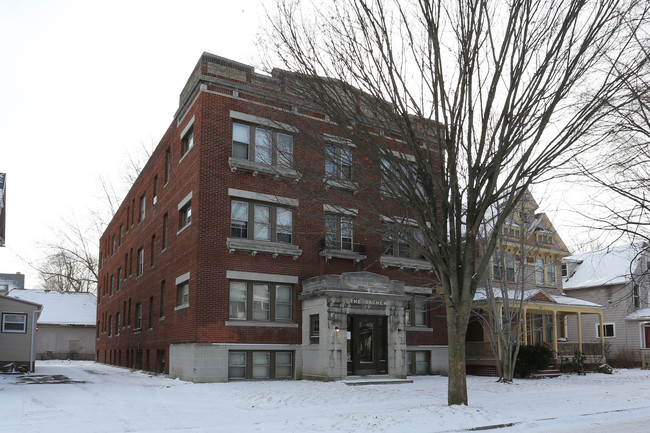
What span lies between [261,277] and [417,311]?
8.39 m

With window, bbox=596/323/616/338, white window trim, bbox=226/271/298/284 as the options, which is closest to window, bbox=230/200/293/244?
white window trim, bbox=226/271/298/284

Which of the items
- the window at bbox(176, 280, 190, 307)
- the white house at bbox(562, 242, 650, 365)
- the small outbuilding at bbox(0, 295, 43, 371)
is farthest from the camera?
the white house at bbox(562, 242, 650, 365)

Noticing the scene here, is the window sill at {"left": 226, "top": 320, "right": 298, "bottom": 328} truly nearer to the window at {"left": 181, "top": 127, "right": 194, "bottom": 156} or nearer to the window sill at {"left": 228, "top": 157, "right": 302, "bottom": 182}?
the window sill at {"left": 228, "top": 157, "right": 302, "bottom": 182}

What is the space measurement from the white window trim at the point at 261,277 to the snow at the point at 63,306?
34745 mm

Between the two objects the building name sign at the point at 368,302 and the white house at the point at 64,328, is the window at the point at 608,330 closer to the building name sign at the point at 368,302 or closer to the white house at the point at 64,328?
the building name sign at the point at 368,302

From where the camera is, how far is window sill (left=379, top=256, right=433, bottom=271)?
84.7 ft

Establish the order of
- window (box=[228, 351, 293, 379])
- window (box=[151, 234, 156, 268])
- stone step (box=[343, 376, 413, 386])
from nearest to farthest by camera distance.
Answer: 1. stone step (box=[343, 376, 413, 386])
2. window (box=[228, 351, 293, 379])
3. window (box=[151, 234, 156, 268])

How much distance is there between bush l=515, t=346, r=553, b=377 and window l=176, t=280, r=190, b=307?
14342mm

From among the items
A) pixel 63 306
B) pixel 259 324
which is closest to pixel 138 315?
pixel 259 324

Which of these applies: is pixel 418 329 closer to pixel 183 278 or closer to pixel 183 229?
pixel 183 278

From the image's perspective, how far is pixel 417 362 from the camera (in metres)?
26.8

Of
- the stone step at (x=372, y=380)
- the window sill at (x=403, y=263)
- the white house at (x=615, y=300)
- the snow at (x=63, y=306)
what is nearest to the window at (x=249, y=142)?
the window sill at (x=403, y=263)

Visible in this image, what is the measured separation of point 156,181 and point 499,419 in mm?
23013

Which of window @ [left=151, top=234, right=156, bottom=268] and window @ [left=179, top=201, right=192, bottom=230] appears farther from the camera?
window @ [left=151, top=234, right=156, bottom=268]
